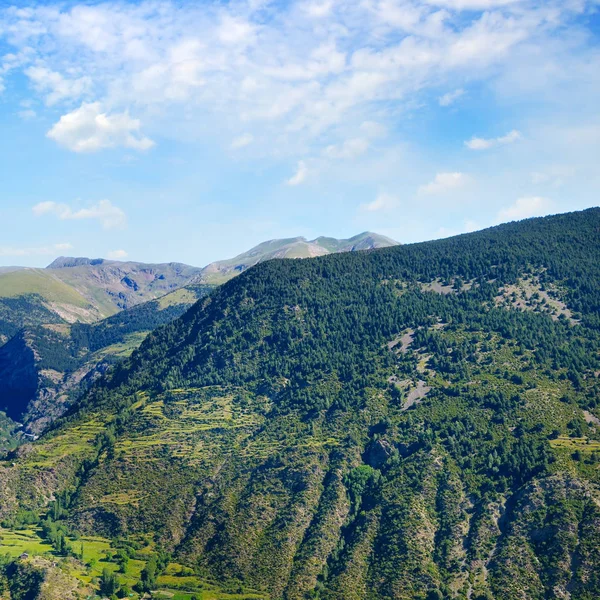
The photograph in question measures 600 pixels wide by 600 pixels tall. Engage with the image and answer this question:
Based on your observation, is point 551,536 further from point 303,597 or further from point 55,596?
point 55,596

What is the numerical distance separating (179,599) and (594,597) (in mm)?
109066

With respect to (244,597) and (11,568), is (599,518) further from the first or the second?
(11,568)

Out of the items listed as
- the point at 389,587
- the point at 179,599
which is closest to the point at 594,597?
the point at 389,587

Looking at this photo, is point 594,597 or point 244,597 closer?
point 594,597

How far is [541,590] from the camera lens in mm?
184125

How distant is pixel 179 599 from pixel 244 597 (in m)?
17.9

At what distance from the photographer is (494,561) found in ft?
645

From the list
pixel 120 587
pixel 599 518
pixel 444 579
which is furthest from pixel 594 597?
pixel 120 587

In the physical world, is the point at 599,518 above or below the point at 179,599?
above

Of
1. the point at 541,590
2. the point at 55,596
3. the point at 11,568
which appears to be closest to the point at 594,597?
the point at 541,590

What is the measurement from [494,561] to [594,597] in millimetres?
27717

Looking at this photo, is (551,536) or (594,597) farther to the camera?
(551,536)

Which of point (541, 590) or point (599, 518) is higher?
point (599, 518)

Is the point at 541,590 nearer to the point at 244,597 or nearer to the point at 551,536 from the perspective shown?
the point at 551,536
